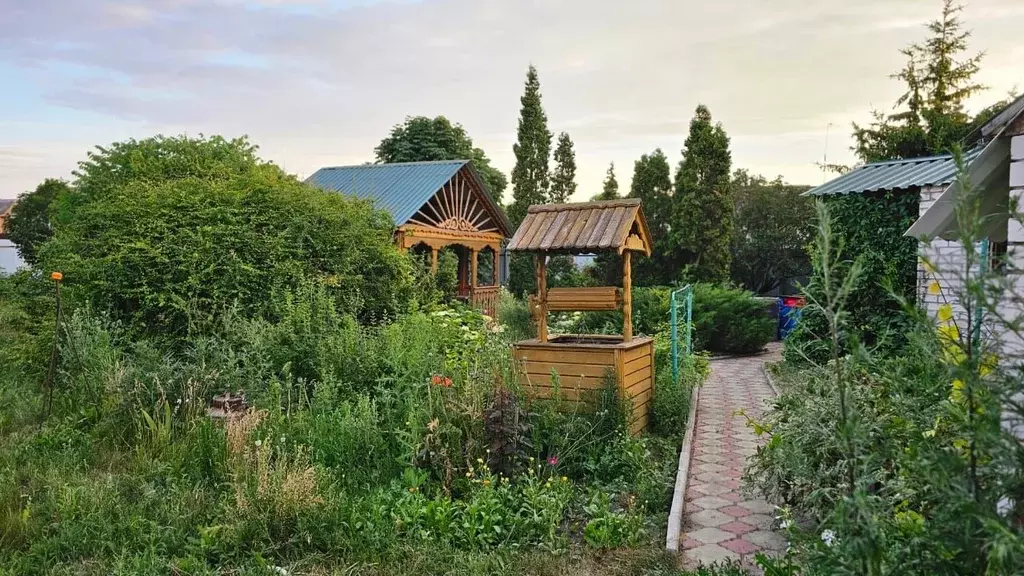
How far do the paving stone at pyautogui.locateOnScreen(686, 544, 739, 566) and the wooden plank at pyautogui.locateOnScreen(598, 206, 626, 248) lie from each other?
2831 millimetres

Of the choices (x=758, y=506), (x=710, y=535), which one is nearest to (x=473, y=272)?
(x=758, y=506)

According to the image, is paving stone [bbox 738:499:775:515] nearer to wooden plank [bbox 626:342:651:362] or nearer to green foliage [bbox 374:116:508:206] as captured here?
wooden plank [bbox 626:342:651:362]

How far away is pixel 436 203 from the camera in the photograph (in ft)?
59.9

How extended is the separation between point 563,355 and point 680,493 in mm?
1759

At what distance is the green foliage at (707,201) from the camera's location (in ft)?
61.5

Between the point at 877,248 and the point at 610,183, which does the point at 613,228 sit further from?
the point at 610,183

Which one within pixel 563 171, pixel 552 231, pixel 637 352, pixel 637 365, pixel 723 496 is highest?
pixel 563 171

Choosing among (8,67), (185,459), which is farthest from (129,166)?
(185,459)

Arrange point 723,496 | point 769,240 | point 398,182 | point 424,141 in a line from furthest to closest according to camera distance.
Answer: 1. point 424,141
2. point 769,240
3. point 398,182
4. point 723,496

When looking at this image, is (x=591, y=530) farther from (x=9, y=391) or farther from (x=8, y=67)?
(x=8, y=67)

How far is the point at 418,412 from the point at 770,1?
6.69 m

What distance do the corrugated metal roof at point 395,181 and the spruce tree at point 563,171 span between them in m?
7.12

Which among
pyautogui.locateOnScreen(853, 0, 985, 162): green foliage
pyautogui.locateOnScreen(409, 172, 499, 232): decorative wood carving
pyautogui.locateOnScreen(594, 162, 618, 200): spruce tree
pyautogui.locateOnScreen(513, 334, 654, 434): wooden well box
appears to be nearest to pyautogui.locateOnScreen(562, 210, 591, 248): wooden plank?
pyautogui.locateOnScreen(513, 334, 654, 434): wooden well box

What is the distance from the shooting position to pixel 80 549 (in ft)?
13.3
